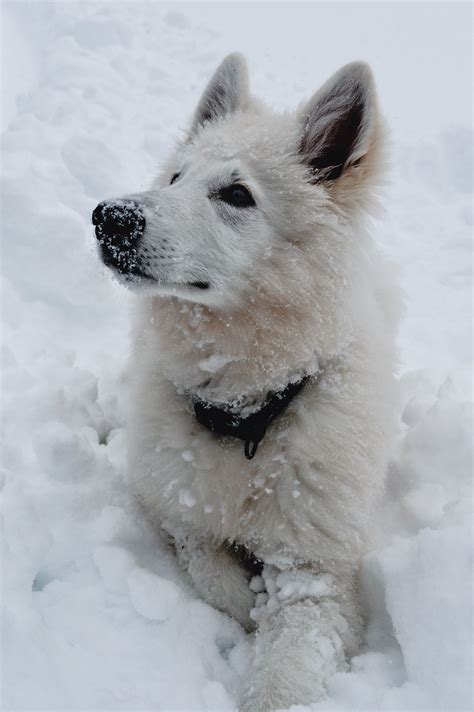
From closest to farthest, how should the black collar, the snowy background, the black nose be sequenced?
the snowy background
the black nose
the black collar

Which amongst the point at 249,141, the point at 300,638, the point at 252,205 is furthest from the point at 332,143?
the point at 300,638

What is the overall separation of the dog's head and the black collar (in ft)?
1.56

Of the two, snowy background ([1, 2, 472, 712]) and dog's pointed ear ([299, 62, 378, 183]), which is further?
dog's pointed ear ([299, 62, 378, 183])

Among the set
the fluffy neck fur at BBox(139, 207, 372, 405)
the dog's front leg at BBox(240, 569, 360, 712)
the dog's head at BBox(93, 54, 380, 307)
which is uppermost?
the dog's head at BBox(93, 54, 380, 307)

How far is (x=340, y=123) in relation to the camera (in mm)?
2834

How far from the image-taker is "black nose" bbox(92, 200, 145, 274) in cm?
242

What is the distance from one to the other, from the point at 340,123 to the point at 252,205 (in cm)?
58

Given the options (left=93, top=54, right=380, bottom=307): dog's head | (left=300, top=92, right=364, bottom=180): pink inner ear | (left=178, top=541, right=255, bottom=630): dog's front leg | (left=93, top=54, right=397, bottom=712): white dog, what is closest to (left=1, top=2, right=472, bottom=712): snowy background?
(left=178, top=541, right=255, bottom=630): dog's front leg

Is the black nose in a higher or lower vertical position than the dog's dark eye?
lower

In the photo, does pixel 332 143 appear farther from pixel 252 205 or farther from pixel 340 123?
pixel 252 205

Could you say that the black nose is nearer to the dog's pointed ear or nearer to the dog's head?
the dog's head

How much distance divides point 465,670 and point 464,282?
4.36 m

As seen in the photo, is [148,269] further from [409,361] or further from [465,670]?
[409,361]

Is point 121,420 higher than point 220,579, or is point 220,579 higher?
point 220,579
